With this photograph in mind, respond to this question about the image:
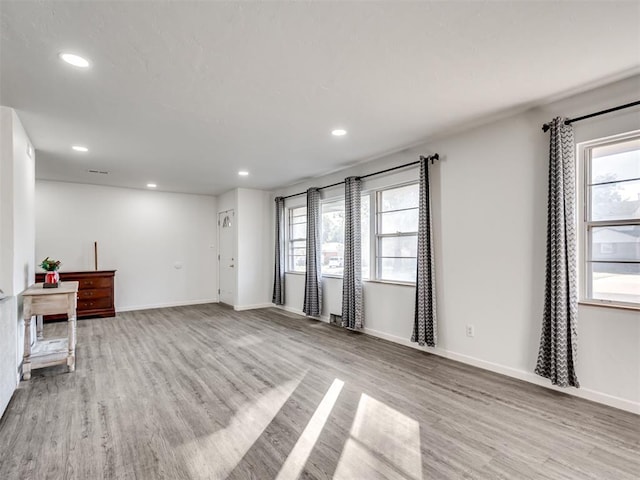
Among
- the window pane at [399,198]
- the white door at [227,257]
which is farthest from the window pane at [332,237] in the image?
the white door at [227,257]

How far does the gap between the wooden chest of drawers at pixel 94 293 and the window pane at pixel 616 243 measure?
277 inches

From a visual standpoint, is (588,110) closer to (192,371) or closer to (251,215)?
(192,371)

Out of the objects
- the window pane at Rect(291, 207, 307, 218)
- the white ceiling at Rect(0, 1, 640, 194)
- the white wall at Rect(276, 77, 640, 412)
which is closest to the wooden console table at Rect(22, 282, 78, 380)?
the white ceiling at Rect(0, 1, 640, 194)

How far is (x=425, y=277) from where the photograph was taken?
3871 mm

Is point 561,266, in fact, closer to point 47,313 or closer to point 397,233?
point 397,233

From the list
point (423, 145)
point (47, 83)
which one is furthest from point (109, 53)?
point (423, 145)

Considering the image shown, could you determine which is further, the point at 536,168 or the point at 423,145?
the point at 423,145

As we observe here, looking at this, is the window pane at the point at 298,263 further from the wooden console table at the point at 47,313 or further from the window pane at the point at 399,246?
the wooden console table at the point at 47,313

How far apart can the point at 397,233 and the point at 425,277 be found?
0.85 metres

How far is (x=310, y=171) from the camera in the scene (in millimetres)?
5504

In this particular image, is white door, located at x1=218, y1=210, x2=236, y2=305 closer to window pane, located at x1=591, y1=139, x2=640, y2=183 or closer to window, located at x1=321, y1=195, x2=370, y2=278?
window, located at x1=321, y1=195, x2=370, y2=278

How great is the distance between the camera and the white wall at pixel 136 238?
623cm

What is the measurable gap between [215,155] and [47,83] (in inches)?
82.4

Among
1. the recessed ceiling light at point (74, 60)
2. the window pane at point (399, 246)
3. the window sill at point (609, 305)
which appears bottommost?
the window sill at point (609, 305)
